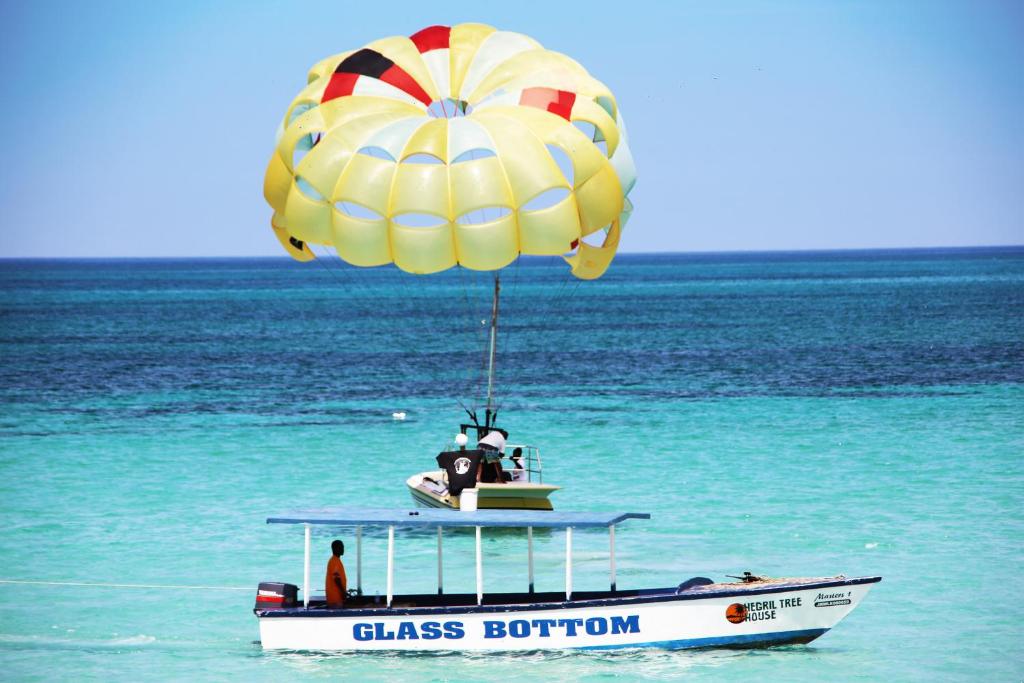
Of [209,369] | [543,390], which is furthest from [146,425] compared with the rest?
[209,369]

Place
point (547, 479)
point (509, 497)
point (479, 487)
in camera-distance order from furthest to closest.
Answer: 1. point (547, 479)
2. point (509, 497)
3. point (479, 487)

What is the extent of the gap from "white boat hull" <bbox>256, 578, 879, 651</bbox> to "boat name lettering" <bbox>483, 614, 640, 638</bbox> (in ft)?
0.04

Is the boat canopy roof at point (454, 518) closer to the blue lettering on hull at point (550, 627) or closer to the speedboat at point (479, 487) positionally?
the blue lettering on hull at point (550, 627)

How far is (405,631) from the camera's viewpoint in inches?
703

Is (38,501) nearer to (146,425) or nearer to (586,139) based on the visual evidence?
(146,425)

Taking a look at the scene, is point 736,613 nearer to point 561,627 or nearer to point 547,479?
point 561,627

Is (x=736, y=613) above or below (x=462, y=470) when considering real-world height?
below

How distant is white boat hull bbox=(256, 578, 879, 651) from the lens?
688 inches

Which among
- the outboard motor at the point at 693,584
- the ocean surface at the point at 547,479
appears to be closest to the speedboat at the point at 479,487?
the ocean surface at the point at 547,479

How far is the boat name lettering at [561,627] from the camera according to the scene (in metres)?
17.6

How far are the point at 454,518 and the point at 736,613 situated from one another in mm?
3676

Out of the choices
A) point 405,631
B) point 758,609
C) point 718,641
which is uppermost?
point 758,609

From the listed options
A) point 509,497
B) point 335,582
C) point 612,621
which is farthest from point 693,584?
point 509,497

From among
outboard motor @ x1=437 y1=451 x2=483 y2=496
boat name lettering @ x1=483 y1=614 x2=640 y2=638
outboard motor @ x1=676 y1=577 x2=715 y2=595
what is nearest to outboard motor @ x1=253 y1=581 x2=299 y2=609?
boat name lettering @ x1=483 y1=614 x2=640 y2=638
